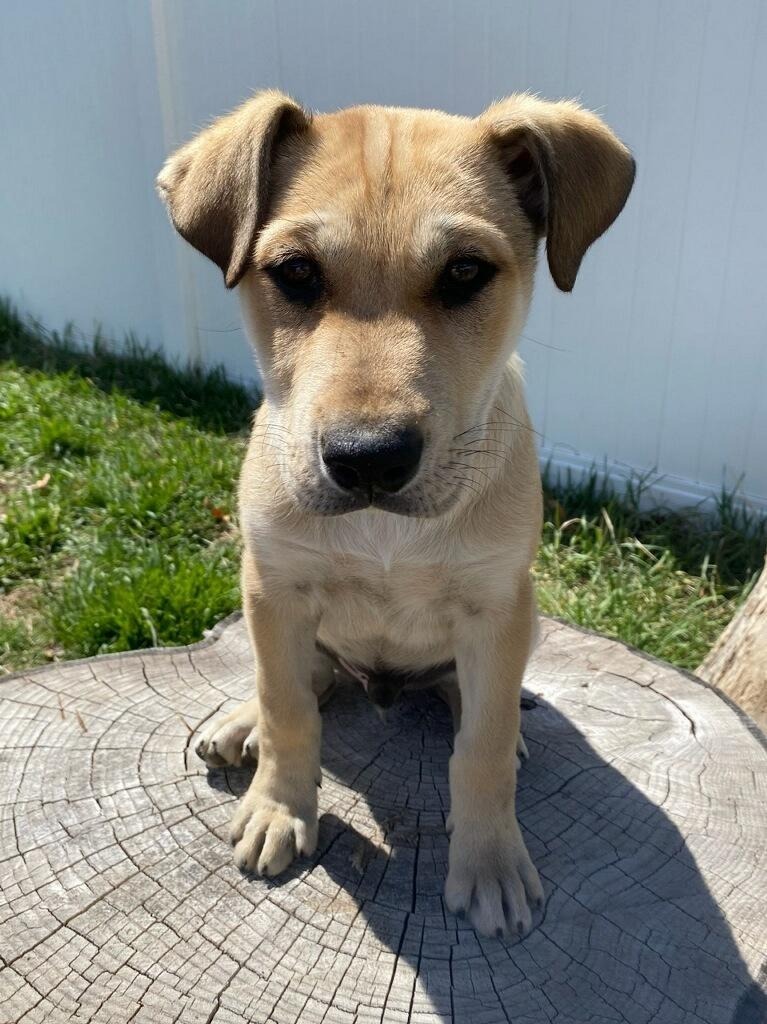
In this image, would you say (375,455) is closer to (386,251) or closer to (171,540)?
(386,251)

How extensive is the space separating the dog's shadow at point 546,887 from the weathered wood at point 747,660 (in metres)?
0.73

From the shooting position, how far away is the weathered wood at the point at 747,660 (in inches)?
132

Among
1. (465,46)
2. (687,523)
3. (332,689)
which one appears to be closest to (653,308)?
(687,523)

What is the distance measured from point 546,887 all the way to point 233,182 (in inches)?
75.1

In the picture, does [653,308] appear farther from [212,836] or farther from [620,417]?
[212,836]

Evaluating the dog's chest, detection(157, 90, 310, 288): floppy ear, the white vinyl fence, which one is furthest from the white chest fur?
the white vinyl fence

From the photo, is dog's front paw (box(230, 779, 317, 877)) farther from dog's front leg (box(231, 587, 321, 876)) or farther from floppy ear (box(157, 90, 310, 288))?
floppy ear (box(157, 90, 310, 288))

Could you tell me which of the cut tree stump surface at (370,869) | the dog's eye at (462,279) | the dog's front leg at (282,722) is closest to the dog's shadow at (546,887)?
the cut tree stump surface at (370,869)

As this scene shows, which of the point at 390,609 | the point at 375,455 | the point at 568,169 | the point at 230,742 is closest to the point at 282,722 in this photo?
the point at 230,742

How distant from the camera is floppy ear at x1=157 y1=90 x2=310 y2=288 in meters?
2.35

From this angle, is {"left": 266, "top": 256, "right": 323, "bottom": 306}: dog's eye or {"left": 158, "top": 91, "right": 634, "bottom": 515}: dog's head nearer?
{"left": 158, "top": 91, "right": 634, "bottom": 515}: dog's head

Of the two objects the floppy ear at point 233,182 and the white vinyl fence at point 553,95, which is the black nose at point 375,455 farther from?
the white vinyl fence at point 553,95

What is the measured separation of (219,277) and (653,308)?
3.00 m

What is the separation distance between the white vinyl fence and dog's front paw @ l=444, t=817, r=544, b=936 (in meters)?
3.13
